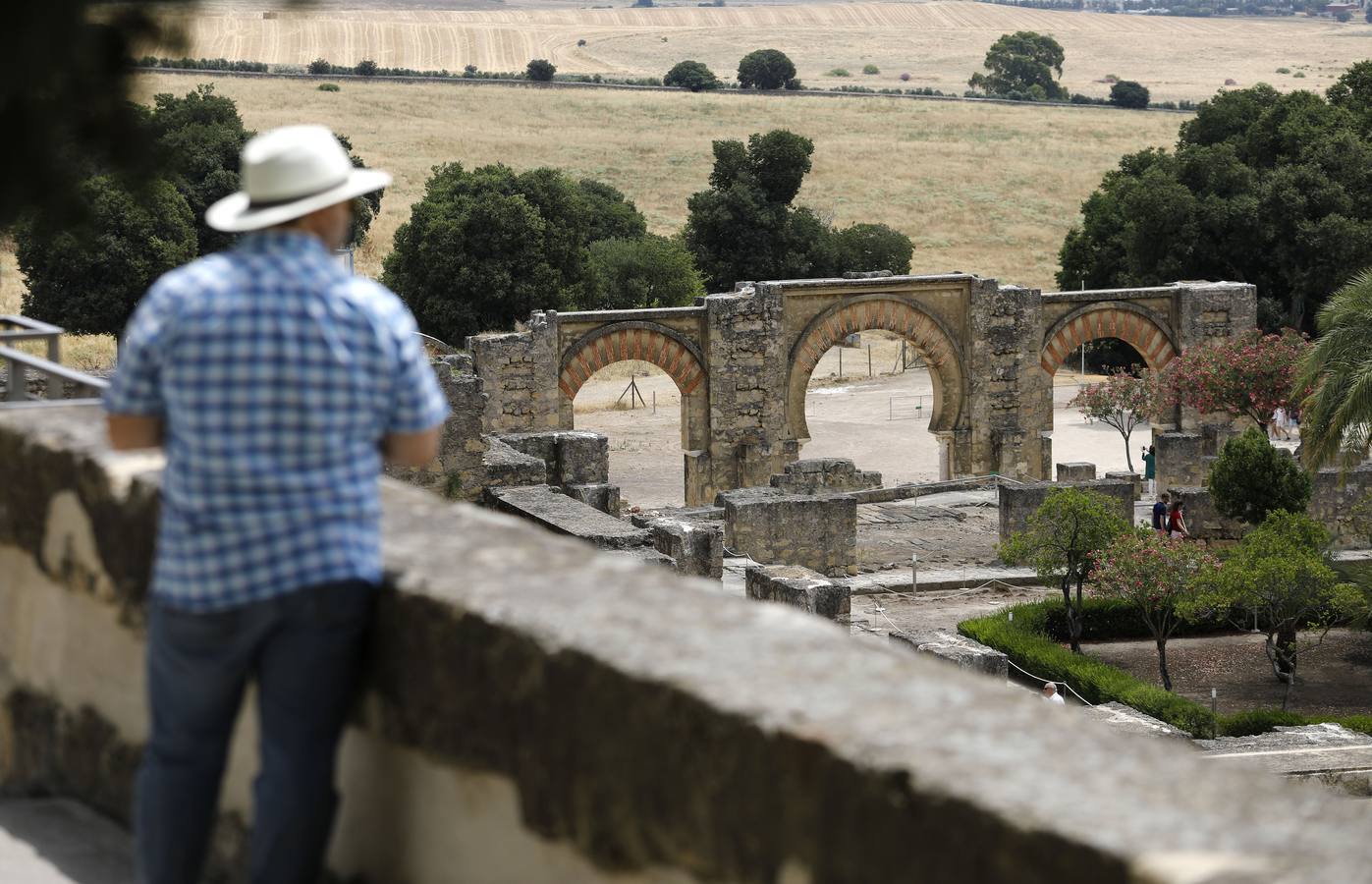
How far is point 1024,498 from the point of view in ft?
70.5

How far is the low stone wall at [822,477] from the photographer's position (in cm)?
2348

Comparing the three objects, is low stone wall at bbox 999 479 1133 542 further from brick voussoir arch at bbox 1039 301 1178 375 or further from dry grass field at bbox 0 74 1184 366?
dry grass field at bbox 0 74 1184 366

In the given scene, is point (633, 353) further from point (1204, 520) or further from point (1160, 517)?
point (1204, 520)

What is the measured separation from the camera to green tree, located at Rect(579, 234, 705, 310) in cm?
3725

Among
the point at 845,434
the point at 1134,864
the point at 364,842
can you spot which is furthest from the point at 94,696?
the point at 845,434

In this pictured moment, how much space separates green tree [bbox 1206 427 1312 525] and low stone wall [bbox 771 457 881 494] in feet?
16.4

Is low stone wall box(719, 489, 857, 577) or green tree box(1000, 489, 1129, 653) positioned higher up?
green tree box(1000, 489, 1129, 653)

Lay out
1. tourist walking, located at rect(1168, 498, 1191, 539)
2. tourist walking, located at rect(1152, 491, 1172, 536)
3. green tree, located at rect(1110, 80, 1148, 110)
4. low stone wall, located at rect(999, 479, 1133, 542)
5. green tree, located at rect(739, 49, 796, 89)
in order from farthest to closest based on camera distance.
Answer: green tree, located at rect(739, 49, 796, 89) < green tree, located at rect(1110, 80, 1148, 110) < tourist walking, located at rect(1152, 491, 1172, 536) < low stone wall, located at rect(999, 479, 1133, 542) < tourist walking, located at rect(1168, 498, 1191, 539)

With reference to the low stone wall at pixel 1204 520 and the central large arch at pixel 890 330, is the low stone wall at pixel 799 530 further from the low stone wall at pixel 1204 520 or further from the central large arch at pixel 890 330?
the central large arch at pixel 890 330

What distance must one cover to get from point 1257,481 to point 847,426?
1378cm

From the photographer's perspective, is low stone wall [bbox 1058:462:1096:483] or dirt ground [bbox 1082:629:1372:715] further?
low stone wall [bbox 1058:462:1096:483]

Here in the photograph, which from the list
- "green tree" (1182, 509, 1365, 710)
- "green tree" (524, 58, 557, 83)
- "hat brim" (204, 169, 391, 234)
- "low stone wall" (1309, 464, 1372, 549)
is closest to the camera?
"hat brim" (204, 169, 391, 234)

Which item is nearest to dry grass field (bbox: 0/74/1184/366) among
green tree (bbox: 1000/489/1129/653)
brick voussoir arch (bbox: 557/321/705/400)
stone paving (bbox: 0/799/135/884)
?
brick voussoir arch (bbox: 557/321/705/400)

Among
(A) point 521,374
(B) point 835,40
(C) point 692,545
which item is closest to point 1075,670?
(C) point 692,545
